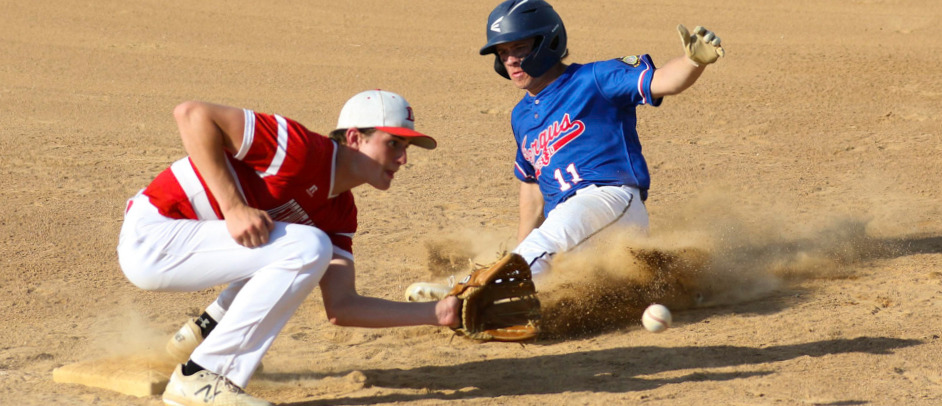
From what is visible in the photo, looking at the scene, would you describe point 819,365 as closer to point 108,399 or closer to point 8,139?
point 108,399

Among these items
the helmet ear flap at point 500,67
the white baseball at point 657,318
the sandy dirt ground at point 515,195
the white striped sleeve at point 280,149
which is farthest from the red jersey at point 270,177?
the helmet ear flap at point 500,67

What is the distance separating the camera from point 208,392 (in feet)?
11.0

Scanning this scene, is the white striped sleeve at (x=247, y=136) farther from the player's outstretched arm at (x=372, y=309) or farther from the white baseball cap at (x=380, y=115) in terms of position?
the player's outstretched arm at (x=372, y=309)

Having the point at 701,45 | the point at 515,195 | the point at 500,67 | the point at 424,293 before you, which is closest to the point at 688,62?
the point at 701,45

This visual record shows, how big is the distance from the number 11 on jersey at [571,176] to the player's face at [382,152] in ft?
5.34

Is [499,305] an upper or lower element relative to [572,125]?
lower

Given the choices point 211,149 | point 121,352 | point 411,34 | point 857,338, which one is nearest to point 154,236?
point 211,149

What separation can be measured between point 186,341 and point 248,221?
2.82 ft

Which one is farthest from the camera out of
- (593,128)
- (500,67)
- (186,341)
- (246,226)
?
(500,67)

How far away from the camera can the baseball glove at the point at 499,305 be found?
373 centimetres

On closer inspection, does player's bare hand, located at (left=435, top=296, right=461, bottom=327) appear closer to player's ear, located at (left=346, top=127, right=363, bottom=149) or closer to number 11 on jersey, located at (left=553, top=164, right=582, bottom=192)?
player's ear, located at (left=346, top=127, right=363, bottom=149)

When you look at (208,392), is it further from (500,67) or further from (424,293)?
(500,67)

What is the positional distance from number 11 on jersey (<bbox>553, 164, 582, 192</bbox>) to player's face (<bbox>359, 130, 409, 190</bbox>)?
163 cm

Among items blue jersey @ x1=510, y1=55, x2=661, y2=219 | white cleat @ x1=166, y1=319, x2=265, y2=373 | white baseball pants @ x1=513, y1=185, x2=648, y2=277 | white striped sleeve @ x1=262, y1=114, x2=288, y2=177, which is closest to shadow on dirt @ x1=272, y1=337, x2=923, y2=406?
white cleat @ x1=166, y1=319, x2=265, y2=373
